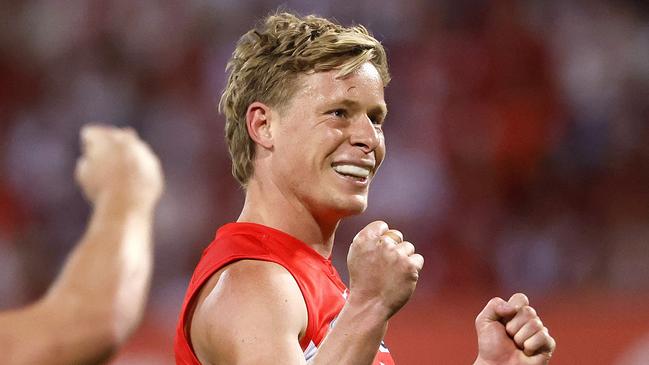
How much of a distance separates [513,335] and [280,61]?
1.13 m

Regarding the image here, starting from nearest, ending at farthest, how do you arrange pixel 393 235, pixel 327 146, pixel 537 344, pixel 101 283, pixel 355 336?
pixel 101 283 → pixel 355 336 → pixel 393 235 → pixel 327 146 → pixel 537 344

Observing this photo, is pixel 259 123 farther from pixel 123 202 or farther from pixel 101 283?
pixel 101 283

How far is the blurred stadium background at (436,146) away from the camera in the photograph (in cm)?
694

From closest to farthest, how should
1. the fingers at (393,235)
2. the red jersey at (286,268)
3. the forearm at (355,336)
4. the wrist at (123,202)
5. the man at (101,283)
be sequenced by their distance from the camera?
the man at (101,283)
the wrist at (123,202)
the forearm at (355,336)
the fingers at (393,235)
the red jersey at (286,268)

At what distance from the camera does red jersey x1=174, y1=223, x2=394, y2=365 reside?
3.10 metres

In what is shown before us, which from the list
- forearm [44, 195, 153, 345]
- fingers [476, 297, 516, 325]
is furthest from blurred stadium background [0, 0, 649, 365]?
forearm [44, 195, 153, 345]

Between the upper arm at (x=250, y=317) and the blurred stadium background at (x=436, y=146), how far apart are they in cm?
344

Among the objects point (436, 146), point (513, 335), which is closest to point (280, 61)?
point (513, 335)

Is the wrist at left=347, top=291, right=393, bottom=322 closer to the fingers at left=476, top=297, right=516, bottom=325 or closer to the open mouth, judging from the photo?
the open mouth

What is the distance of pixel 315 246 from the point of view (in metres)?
3.48

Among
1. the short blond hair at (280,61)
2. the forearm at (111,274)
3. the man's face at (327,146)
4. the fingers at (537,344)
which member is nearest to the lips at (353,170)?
the man's face at (327,146)

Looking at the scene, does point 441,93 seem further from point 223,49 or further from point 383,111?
point 383,111

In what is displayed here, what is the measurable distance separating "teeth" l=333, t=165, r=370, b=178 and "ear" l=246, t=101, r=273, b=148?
249 millimetres

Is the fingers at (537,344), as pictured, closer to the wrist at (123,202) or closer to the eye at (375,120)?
the eye at (375,120)
